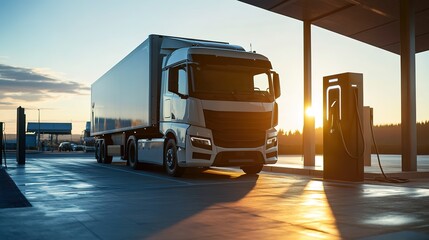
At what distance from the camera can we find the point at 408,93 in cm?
1243

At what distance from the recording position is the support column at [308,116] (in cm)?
1567

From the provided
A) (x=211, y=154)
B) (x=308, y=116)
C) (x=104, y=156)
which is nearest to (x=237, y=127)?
(x=211, y=154)

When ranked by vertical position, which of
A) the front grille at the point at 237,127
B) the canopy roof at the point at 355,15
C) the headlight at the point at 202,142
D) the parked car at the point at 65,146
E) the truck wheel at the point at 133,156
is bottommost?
the parked car at the point at 65,146

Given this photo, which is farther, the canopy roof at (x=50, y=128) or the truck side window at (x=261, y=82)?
the canopy roof at (x=50, y=128)

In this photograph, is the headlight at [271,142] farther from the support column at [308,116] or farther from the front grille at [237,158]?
the support column at [308,116]

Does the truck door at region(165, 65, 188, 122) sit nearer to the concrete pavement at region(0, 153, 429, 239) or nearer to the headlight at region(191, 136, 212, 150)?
the headlight at region(191, 136, 212, 150)

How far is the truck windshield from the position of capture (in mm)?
11727

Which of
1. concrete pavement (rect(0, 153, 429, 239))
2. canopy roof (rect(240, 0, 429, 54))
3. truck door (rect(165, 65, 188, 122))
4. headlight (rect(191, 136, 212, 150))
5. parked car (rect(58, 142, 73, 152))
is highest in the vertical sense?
canopy roof (rect(240, 0, 429, 54))

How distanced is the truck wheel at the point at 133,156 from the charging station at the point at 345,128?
23.4 feet

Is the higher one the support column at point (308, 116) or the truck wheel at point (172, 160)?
the support column at point (308, 116)

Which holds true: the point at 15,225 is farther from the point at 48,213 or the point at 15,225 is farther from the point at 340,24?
the point at 340,24

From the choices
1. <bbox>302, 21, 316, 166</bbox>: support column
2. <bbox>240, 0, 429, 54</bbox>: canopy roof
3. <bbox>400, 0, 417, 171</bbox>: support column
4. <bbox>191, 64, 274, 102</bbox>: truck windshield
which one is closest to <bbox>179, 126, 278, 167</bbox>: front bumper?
<bbox>191, 64, 274, 102</bbox>: truck windshield

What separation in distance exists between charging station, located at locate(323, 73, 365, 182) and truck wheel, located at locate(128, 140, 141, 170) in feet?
23.4

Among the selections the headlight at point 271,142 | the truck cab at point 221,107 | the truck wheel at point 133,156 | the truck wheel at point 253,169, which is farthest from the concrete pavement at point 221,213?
the truck wheel at point 133,156
